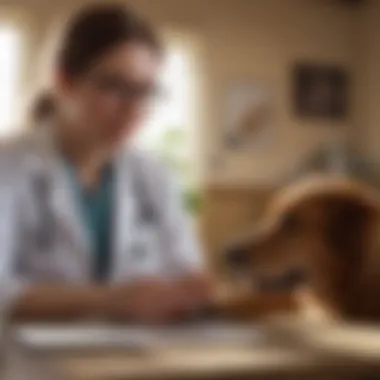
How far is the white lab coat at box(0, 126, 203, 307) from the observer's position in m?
1.16

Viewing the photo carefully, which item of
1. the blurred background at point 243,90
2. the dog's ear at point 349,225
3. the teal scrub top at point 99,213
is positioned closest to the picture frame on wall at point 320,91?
the blurred background at point 243,90

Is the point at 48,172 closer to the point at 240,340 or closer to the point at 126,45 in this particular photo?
the point at 126,45

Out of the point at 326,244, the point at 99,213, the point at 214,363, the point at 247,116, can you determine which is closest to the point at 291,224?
the point at 326,244

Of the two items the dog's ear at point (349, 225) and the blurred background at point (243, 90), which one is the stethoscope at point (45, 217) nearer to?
the blurred background at point (243, 90)

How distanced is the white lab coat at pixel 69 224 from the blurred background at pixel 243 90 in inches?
1.2

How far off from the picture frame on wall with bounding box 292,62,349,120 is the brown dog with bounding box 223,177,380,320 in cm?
10

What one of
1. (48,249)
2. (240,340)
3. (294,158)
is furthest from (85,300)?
(294,158)

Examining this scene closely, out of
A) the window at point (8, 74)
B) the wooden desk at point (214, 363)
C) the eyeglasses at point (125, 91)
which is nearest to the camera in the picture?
the wooden desk at point (214, 363)

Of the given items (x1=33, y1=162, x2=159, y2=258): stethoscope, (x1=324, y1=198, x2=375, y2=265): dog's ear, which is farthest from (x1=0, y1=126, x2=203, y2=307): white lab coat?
(x1=324, y1=198, x2=375, y2=265): dog's ear

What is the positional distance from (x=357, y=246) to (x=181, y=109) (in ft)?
1.08

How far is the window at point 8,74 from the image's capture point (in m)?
1.14

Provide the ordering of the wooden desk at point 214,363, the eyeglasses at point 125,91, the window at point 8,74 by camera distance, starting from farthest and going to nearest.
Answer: the eyeglasses at point 125,91 < the window at point 8,74 < the wooden desk at point 214,363

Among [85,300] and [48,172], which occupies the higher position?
[48,172]

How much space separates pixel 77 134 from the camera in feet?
3.97
